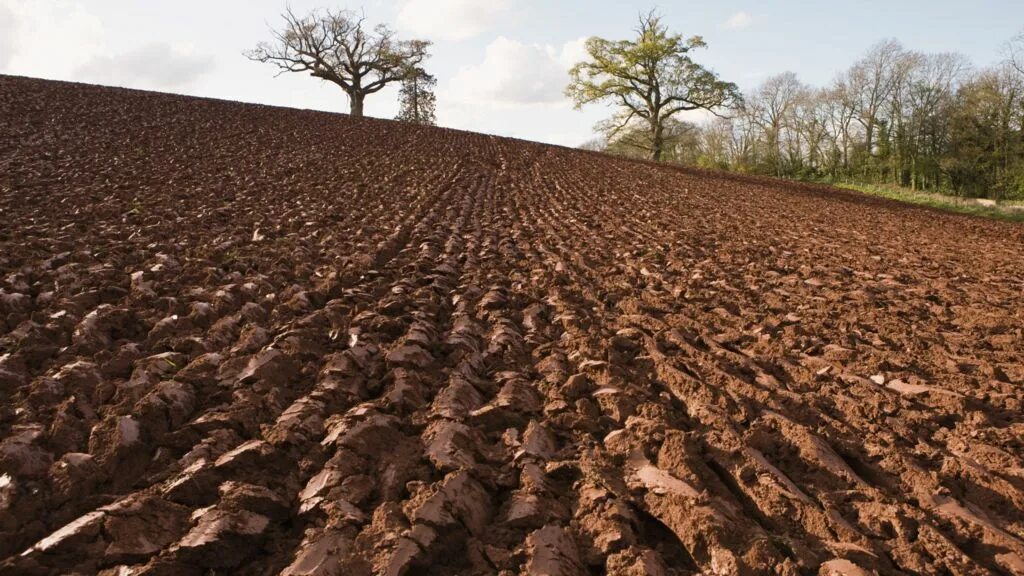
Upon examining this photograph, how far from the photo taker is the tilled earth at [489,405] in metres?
2.01

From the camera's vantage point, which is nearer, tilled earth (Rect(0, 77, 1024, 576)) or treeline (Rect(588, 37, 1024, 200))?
tilled earth (Rect(0, 77, 1024, 576))

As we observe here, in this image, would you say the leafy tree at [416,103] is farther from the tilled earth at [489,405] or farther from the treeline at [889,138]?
the tilled earth at [489,405]

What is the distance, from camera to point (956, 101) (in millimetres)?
32500

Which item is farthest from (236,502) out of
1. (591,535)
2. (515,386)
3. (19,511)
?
(515,386)

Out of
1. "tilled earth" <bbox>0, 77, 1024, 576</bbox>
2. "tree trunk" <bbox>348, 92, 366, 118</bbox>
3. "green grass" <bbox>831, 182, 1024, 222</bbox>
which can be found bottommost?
"tilled earth" <bbox>0, 77, 1024, 576</bbox>

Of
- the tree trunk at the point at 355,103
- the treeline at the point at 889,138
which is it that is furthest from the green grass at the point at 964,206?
the tree trunk at the point at 355,103

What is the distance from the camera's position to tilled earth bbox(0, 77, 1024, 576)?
201 centimetres

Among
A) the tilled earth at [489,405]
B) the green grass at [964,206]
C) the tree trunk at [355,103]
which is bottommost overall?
the tilled earth at [489,405]

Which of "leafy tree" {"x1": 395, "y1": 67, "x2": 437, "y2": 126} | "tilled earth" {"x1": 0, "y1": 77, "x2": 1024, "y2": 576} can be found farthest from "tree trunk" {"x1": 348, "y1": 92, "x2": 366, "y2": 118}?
"tilled earth" {"x1": 0, "y1": 77, "x2": 1024, "y2": 576}

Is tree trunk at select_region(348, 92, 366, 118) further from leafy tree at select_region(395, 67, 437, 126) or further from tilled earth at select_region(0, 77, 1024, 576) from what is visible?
tilled earth at select_region(0, 77, 1024, 576)

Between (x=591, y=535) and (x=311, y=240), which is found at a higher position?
(x=311, y=240)

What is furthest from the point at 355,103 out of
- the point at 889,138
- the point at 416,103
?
the point at 889,138

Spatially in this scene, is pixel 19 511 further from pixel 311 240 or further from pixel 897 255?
pixel 897 255

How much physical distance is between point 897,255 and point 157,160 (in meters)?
12.7
